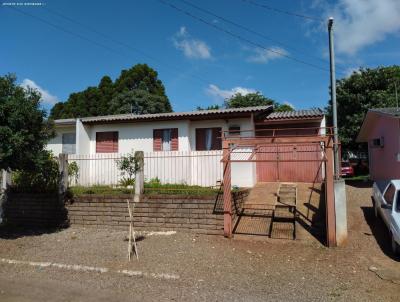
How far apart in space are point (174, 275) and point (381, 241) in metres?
5.07

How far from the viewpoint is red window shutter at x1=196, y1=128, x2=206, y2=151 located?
15.6m

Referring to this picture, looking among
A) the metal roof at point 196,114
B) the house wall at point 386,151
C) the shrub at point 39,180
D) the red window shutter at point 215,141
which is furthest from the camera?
the red window shutter at point 215,141

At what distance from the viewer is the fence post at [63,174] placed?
10.8 metres

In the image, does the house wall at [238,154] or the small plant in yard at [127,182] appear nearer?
the small plant in yard at [127,182]

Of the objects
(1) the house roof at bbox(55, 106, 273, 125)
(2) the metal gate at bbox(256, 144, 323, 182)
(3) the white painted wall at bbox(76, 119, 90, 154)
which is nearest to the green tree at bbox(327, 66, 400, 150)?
(2) the metal gate at bbox(256, 144, 323, 182)

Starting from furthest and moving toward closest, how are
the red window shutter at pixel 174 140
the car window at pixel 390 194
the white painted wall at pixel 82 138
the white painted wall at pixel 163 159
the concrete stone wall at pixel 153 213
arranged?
the white painted wall at pixel 82 138 → the red window shutter at pixel 174 140 → the white painted wall at pixel 163 159 → the concrete stone wall at pixel 153 213 → the car window at pixel 390 194

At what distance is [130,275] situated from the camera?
6602 millimetres

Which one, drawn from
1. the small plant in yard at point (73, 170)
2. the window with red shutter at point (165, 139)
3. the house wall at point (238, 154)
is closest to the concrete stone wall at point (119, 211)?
the small plant in yard at point (73, 170)

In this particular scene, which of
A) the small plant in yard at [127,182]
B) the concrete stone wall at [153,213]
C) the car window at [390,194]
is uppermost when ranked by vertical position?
the small plant in yard at [127,182]

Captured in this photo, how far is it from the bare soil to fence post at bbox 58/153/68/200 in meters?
1.30

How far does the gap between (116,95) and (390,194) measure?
34193 mm

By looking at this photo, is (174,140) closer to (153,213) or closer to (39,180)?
(39,180)

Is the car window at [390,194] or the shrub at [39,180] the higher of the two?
the shrub at [39,180]

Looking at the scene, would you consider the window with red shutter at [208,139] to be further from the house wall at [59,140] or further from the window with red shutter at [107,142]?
the house wall at [59,140]
